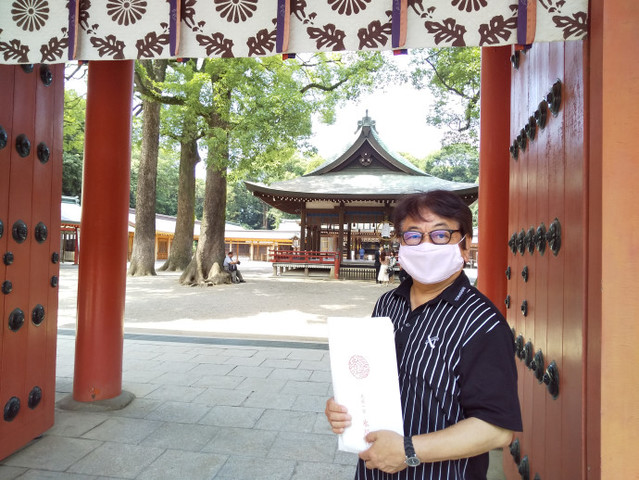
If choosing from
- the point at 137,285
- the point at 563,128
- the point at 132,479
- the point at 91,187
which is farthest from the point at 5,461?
the point at 137,285

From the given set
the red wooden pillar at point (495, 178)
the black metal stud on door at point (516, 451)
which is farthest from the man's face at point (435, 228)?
the red wooden pillar at point (495, 178)

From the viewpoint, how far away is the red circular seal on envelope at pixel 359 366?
1165 mm

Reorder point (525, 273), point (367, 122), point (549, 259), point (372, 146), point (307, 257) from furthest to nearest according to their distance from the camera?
point (367, 122)
point (372, 146)
point (307, 257)
point (525, 273)
point (549, 259)

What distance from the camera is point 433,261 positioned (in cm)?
130

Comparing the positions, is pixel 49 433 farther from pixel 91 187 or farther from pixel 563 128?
pixel 563 128

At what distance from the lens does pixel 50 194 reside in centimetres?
299

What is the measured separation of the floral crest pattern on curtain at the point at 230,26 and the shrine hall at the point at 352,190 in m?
15.0

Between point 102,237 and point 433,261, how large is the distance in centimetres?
321

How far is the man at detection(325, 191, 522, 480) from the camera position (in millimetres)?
1104

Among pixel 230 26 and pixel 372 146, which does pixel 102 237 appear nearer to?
pixel 230 26

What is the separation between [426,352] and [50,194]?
2.83 m

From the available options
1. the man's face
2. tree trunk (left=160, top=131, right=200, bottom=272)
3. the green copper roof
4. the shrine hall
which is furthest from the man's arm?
tree trunk (left=160, top=131, right=200, bottom=272)

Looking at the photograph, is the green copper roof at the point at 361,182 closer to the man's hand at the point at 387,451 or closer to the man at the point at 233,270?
the man at the point at 233,270

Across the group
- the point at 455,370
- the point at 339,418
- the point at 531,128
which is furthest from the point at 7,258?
the point at 531,128
